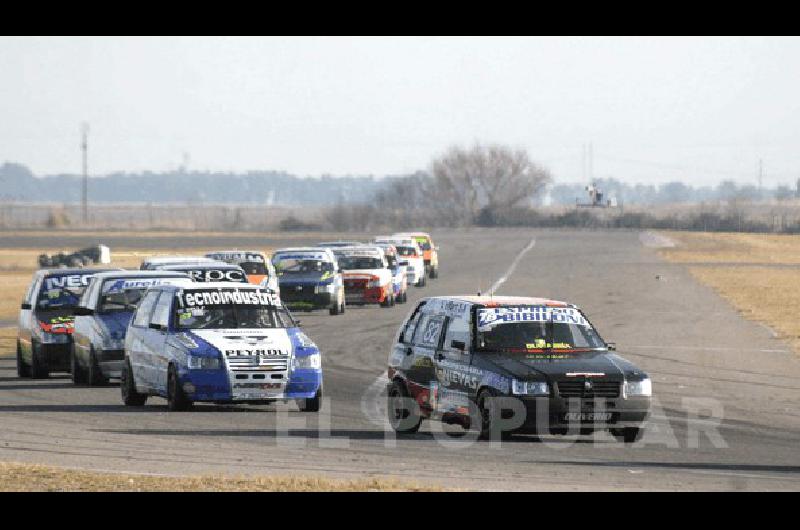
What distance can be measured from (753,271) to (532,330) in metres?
51.9

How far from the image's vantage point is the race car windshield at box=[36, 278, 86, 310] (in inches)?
1043

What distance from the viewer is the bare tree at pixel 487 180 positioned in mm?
189250

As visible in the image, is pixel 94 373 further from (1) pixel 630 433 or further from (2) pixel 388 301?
(2) pixel 388 301

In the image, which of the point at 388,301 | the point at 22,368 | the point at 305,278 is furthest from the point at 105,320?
the point at 388,301

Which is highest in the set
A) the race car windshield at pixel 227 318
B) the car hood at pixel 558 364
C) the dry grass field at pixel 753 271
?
the race car windshield at pixel 227 318

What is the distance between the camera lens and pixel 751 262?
8012 centimetres

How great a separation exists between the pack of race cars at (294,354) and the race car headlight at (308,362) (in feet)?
0.04

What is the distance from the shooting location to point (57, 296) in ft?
87.4

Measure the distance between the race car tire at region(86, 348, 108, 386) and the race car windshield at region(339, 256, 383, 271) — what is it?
66.2 ft

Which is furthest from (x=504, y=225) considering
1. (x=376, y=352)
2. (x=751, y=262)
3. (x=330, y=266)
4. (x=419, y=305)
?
(x=419, y=305)

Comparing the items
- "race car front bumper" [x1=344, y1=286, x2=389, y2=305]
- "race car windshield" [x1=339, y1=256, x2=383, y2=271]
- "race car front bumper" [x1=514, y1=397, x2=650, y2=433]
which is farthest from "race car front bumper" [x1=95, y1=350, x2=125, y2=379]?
"race car windshield" [x1=339, y1=256, x2=383, y2=271]

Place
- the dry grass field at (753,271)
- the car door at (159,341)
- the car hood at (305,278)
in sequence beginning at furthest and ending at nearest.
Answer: the dry grass field at (753,271)
the car hood at (305,278)
the car door at (159,341)

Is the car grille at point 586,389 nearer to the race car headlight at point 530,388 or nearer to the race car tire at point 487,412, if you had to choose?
the race car headlight at point 530,388

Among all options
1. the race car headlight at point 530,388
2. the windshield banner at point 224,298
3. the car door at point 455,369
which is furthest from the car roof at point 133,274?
the race car headlight at point 530,388
